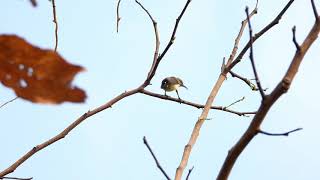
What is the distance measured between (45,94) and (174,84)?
11.3ft

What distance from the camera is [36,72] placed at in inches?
37.3

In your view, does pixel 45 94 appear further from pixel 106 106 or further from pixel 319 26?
pixel 106 106

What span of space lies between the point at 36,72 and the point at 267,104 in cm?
73

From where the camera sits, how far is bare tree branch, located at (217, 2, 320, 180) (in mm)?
1373

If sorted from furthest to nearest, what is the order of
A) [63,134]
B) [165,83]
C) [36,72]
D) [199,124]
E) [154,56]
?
[165,83], [154,56], [63,134], [199,124], [36,72]

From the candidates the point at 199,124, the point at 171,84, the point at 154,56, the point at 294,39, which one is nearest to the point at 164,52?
the point at 154,56

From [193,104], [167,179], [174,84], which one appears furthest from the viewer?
[174,84]

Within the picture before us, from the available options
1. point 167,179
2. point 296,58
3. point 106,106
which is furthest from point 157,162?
point 106,106

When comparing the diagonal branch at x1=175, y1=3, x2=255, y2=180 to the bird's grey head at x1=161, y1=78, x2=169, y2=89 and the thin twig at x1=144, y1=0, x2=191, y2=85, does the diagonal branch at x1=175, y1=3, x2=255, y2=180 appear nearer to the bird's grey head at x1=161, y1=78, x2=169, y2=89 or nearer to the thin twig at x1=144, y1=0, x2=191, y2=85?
the thin twig at x1=144, y1=0, x2=191, y2=85

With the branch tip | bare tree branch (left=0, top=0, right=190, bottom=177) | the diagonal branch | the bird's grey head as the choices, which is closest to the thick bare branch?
bare tree branch (left=0, top=0, right=190, bottom=177)

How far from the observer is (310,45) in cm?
148

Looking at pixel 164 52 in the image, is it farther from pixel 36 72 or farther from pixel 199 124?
pixel 36 72

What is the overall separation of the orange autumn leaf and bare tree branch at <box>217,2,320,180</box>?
68cm

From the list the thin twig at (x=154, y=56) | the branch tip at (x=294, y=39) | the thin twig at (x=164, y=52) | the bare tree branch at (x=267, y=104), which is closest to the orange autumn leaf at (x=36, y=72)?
the bare tree branch at (x=267, y=104)
